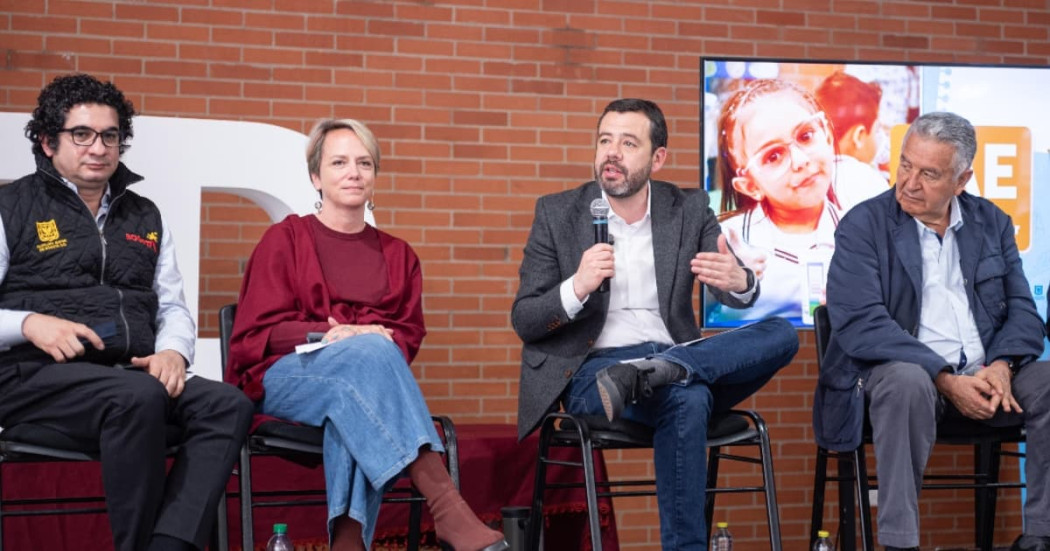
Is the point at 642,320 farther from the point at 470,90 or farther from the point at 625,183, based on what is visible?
the point at 470,90

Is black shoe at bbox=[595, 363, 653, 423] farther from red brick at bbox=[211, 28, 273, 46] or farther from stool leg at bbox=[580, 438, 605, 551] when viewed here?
red brick at bbox=[211, 28, 273, 46]

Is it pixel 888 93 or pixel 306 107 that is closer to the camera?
pixel 306 107

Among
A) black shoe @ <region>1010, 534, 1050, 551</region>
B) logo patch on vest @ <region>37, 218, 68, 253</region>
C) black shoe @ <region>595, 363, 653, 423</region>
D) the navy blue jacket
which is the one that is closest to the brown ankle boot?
black shoe @ <region>595, 363, 653, 423</region>

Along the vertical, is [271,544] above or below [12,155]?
below

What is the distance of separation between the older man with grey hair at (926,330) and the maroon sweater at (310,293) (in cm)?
123

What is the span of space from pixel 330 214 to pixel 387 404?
0.69 metres

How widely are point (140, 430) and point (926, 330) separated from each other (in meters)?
2.22

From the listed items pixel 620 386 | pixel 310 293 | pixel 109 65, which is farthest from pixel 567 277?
pixel 109 65

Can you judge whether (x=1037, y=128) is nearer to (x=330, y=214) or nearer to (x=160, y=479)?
(x=330, y=214)

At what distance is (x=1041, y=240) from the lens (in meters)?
4.80

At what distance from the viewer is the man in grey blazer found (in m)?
3.02

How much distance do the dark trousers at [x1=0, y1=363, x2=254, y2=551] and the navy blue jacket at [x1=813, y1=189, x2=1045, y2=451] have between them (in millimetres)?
1667

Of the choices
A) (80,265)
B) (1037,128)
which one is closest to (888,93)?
(1037,128)

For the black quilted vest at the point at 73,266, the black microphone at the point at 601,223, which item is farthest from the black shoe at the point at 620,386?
the black quilted vest at the point at 73,266
